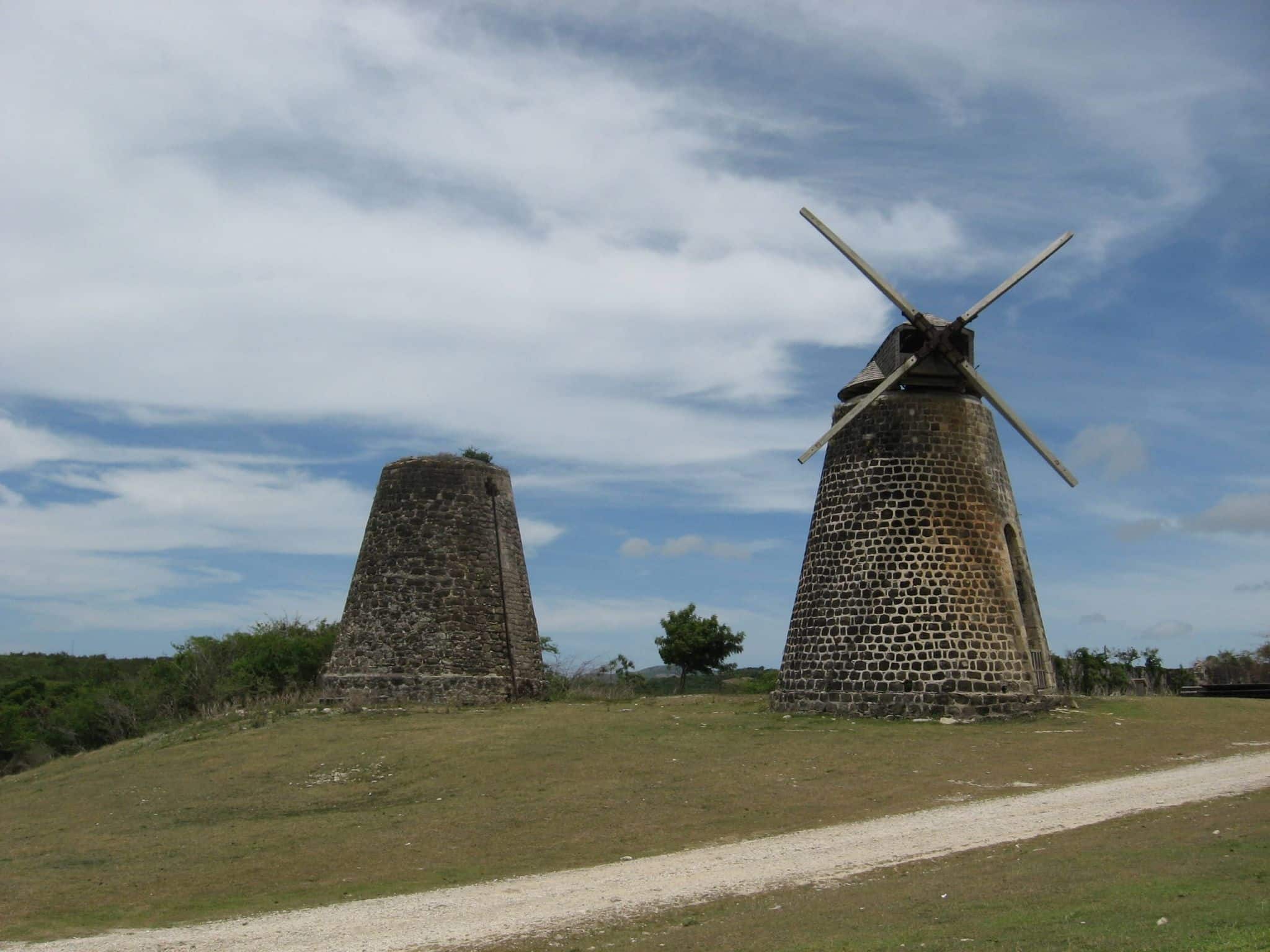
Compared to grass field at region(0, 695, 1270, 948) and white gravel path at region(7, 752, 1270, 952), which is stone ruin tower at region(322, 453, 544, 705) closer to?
grass field at region(0, 695, 1270, 948)

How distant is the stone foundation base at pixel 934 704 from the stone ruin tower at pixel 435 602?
8668mm

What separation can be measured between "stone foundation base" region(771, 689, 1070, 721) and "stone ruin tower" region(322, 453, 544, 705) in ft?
28.4

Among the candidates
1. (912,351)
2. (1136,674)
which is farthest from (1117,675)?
(912,351)

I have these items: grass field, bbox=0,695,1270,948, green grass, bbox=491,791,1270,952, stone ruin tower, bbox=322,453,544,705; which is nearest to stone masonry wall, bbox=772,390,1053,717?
grass field, bbox=0,695,1270,948

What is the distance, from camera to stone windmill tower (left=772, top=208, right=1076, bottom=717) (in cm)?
1992

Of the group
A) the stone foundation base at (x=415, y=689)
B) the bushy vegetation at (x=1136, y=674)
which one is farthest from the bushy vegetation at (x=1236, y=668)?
the stone foundation base at (x=415, y=689)

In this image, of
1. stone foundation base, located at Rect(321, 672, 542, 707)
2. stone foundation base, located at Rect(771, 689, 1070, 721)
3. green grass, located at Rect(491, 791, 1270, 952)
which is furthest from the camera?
stone foundation base, located at Rect(321, 672, 542, 707)

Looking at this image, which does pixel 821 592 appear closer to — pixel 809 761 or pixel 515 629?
pixel 809 761

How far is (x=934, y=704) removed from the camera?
1969cm

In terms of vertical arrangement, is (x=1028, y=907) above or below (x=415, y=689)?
below

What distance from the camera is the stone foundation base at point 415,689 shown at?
24.8 m

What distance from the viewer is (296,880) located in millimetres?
11781

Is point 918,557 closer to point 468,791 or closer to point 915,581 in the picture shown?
point 915,581

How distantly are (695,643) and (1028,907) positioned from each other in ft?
86.7
